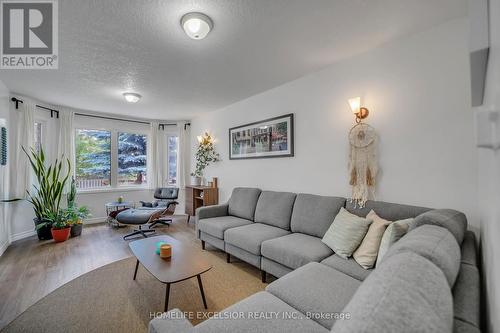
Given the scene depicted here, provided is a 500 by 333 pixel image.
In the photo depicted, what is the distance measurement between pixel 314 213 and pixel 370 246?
2.62ft

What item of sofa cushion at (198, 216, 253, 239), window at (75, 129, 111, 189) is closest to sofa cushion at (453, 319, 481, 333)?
sofa cushion at (198, 216, 253, 239)

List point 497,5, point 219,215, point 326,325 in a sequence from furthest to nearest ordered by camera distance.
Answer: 1. point 219,215
2. point 326,325
3. point 497,5

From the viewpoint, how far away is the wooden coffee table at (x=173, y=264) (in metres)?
1.80

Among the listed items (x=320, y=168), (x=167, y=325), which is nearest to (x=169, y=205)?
(x=320, y=168)

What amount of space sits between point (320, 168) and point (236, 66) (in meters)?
1.66

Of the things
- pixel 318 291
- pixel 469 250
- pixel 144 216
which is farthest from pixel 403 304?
pixel 144 216

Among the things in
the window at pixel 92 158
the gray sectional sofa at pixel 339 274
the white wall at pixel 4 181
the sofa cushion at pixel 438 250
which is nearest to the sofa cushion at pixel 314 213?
the gray sectional sofa at pixel 339 274

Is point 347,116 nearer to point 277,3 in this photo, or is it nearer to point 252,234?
point 277,3

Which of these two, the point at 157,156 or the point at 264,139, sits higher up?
the point at 264,139

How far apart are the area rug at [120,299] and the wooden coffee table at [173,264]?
0.16 m

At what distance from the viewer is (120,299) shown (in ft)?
6.81

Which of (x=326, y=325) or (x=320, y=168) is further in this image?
(x=320, y=168)

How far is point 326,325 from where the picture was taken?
3.84 feet

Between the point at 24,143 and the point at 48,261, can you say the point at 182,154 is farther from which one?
the point at 48,261
